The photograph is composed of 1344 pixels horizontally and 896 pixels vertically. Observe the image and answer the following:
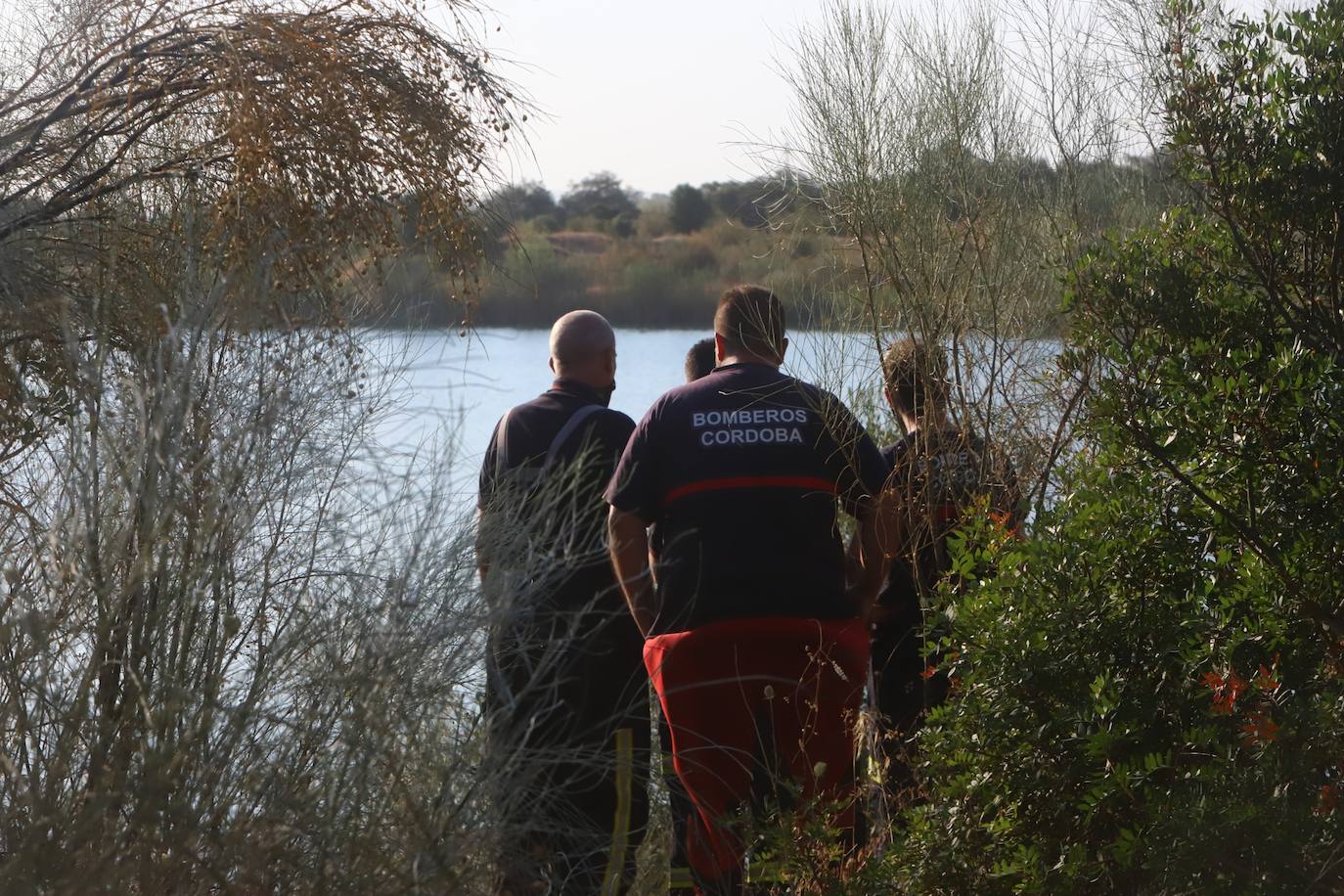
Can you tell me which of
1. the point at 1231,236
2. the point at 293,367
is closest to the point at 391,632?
the point at 293,367

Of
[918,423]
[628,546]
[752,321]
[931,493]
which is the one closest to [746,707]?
[628,546]

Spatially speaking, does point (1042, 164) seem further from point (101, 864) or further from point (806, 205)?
point (101, 864)

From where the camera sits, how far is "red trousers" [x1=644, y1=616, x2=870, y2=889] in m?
3.90

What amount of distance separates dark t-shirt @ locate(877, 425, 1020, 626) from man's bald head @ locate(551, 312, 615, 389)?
1.06 m

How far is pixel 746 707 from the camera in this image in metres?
3.89

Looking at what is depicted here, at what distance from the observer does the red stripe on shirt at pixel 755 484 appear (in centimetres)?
400

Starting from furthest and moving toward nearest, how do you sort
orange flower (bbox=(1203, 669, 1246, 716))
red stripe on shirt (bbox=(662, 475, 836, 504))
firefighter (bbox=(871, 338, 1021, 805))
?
firefighter (bbox=(871, 338, 1021, 805)) < red stripe on shirt (bbox=(662, 475, 836, 504)) < orange flower (bbox=(1203, 669, 1246, 716))

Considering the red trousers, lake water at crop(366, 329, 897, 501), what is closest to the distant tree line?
lake water at crop(366, 329, 897, 501)

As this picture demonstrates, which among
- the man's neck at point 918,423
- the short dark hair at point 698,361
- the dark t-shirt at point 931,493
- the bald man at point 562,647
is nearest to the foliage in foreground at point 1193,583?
the bald man at point 562,647

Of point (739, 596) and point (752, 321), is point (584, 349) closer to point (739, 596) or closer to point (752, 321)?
point (752, 321)

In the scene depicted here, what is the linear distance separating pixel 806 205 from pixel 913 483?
1.55m

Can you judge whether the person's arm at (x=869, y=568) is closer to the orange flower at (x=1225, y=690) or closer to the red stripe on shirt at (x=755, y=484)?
the red stripe on shirt at (x=755, y=484)

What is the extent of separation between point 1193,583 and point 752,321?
→ 1.52 meters

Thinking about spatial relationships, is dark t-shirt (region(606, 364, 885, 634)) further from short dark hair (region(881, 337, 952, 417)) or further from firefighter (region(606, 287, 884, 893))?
short dark hair (region(881, 337, 952, 417))
